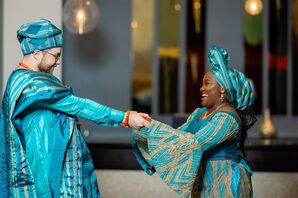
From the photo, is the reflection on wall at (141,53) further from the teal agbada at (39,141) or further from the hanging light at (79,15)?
the teal agbada at (39,141)

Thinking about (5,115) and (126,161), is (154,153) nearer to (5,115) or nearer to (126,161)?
(5,115)

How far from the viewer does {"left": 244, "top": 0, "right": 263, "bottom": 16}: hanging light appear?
784cm

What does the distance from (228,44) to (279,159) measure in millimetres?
2431

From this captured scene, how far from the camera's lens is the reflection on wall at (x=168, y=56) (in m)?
7.92

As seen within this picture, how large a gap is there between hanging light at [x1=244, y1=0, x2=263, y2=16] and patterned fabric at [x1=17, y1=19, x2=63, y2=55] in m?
4.49

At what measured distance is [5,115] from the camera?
11.8ft

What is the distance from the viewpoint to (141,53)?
7.93 meters

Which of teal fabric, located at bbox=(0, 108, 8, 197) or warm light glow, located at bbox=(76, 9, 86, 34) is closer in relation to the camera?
teal fabric, located at bbox=(0, 108, 8, 197)

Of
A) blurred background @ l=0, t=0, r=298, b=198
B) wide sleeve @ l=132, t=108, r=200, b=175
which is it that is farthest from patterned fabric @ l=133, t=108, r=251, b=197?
blurred background @ l=0, t=0, r=298, b=198

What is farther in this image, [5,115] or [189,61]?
[189,61]

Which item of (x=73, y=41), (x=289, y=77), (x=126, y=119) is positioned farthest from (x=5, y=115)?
(x=289, y=77)

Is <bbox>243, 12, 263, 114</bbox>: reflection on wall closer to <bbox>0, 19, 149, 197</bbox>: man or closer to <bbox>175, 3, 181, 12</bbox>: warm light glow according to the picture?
<bbox>175, 3, 181, 12</bbox>: warm light glow

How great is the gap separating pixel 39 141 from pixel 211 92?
820 mm

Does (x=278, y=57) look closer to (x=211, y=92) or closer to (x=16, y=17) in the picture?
(x=16, y=17)
